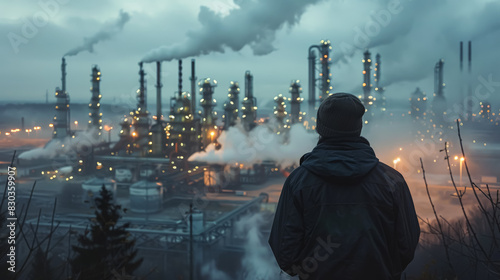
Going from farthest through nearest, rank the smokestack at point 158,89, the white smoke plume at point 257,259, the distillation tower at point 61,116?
the distillation tower at point 61,116, the smokestack at point 158,89, the white smoke plume at point 257,259

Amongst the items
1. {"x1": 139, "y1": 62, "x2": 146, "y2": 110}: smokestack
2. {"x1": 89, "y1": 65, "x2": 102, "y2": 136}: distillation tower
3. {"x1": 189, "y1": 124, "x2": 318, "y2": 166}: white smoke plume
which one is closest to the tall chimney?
{"x1": 139, "y1": 62, "x2": 146, "y2": 110}: smokestack

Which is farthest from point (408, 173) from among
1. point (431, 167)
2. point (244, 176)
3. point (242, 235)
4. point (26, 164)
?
point (26, 164)

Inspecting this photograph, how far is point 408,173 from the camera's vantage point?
98.3 ft

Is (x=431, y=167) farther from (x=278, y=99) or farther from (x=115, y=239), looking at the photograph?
(x=115, y=239)

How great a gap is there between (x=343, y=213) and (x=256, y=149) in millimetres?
32844

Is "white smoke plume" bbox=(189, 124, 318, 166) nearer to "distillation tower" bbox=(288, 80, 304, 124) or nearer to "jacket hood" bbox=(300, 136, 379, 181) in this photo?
"distillation tower" bbox=(288, 80, 304, 124)

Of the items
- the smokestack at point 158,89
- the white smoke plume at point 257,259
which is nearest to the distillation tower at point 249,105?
the smokestack at point 158,89

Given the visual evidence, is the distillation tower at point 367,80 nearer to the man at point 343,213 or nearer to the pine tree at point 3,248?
the pine tree at point 3,248

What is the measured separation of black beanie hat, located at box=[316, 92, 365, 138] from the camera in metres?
1.59

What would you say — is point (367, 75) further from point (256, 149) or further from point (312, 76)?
point (256, 149)

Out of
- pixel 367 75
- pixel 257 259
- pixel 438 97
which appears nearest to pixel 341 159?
pixel 257 259

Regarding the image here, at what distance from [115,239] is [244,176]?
26.0m

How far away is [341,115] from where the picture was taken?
1592 mm

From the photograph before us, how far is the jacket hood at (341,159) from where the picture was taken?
1.47 metres
